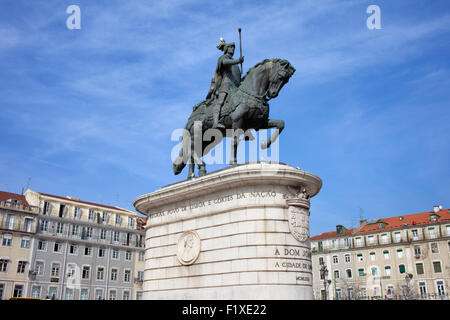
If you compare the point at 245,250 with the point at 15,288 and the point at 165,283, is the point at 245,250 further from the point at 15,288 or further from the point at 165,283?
the point at 15,288

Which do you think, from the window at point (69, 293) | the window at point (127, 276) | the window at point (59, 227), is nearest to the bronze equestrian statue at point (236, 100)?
the window at point (59, 227)

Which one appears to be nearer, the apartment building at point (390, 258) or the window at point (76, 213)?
the apartment building at point (390, 258)

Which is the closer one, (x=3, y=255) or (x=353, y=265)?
(x=3, y=255)

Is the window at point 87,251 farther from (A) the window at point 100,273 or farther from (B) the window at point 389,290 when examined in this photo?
(B) the window at point 389,290

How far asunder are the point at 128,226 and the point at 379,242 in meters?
34.6

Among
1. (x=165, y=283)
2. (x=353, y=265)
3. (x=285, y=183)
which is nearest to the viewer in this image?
(x=285, y=183)

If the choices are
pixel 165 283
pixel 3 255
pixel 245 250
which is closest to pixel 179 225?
pixel 165 283

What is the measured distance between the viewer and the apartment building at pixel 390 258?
177 ft

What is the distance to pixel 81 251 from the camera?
2178 inches

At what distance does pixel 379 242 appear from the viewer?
198ft

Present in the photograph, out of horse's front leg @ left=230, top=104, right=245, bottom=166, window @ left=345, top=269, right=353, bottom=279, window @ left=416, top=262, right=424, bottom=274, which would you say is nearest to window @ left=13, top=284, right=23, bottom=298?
window @ left=345, top=269, right=353, bottom=279

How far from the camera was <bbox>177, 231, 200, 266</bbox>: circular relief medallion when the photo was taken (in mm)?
14507

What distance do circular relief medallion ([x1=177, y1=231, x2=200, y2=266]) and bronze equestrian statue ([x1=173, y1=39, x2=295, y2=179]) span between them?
2730mm

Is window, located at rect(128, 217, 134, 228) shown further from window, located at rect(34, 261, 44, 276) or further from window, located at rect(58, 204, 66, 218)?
window, located at rect(34, 261, 44, 276)
